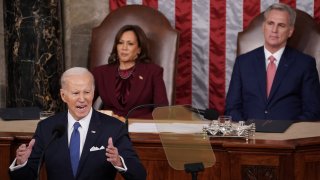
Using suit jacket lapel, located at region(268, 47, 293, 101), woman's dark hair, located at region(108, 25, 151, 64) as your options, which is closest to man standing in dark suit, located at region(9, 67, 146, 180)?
suit jacket lapel, located at region(268, 47, 293, 101)

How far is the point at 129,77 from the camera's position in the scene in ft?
18.1

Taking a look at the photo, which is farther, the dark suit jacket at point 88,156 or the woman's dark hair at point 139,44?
the woman's dark hair at point 139,44

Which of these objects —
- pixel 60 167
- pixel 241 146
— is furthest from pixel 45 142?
pixel 241 146

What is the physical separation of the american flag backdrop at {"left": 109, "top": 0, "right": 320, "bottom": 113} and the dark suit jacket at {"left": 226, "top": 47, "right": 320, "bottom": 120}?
1.11 metres

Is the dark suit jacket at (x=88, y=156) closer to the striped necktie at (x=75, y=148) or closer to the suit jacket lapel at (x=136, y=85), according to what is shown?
the striped necktie at (x=75, y=148)

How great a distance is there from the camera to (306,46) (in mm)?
5695

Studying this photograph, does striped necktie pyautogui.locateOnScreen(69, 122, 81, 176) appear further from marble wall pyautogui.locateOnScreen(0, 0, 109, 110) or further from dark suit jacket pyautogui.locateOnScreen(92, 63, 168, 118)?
marble wall pyautogui.locateOnScreen(0, 0, 109, 110)

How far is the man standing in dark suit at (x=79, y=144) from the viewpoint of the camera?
3336 millimetres

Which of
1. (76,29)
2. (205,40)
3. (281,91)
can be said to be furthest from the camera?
(76,29)

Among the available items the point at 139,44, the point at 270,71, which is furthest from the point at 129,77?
the point at 270,71

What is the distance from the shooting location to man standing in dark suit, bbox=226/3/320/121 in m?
5.15

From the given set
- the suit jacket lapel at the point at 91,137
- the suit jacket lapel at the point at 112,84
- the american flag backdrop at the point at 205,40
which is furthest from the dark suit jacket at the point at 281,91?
the suit jacket lapel at the point at 91,137

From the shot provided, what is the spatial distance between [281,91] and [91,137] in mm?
2127

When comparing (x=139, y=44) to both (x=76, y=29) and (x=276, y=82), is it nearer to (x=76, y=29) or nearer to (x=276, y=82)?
(x=276, y=82)
